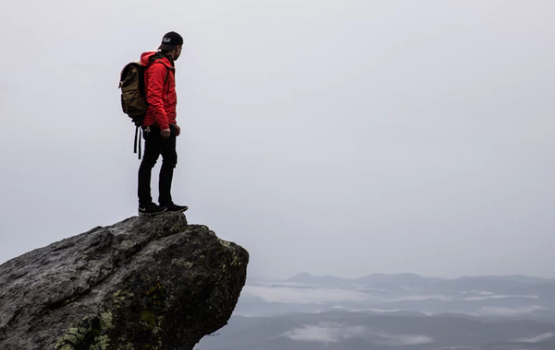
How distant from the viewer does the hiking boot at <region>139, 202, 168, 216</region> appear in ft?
42.3

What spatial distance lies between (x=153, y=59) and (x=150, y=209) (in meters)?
3.66

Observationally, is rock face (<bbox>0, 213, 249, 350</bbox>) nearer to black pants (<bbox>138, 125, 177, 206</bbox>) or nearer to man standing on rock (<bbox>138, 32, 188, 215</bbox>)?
man standing on rock (<bbox>138, 32, 188, 215</bbox>)

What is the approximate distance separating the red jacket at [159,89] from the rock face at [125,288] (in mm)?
2475

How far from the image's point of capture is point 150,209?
508 inches

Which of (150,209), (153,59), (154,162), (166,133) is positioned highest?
(153,59)

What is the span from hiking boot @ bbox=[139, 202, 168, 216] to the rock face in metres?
0.14

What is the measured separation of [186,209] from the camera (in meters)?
13.6

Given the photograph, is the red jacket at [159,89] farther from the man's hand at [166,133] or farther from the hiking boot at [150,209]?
the hiking boot at [150,209]

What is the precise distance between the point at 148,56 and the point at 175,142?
86.1 inches

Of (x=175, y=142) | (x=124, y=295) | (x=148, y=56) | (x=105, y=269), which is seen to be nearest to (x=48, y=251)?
(x=105, y=269)

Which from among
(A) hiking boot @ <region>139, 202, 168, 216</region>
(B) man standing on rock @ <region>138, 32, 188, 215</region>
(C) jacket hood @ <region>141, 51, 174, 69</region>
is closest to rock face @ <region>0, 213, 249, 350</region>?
(A) hiking boot @ <region>139, 202, 168, 216</region>

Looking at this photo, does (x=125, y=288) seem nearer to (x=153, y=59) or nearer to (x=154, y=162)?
(x=154, y=162)

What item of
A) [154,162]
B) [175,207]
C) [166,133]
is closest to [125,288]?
[175,207]

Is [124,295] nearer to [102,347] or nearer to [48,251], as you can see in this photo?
[102,347]
